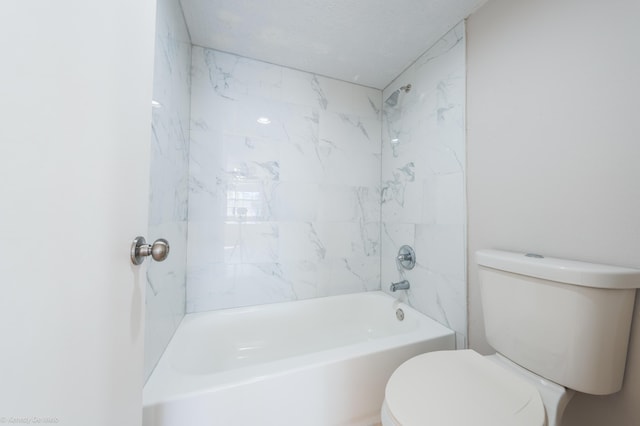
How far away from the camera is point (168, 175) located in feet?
3.41

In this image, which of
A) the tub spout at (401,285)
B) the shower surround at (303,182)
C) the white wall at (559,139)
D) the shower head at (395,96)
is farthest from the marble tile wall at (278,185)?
the white wall at (559,139)

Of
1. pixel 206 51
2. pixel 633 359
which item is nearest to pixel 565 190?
pixel 633 359

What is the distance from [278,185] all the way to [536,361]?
151cm

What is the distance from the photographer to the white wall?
68 cm

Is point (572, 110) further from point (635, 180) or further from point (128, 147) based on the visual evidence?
point (128, 147)

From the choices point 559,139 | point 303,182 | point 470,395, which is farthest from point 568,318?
point 303,182

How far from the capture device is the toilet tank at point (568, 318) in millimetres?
632

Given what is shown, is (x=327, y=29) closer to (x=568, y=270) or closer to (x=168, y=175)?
(x=168, y=175)

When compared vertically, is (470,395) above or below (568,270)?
below

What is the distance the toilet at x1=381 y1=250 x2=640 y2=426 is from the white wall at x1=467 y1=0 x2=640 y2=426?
10 cm

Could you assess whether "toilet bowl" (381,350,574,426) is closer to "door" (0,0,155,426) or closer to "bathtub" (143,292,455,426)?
"bathtub" (143,292,455,426)

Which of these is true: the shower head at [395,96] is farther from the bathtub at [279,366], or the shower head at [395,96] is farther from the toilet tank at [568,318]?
the bathtub at [279,366]

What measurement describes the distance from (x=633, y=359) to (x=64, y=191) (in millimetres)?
1413

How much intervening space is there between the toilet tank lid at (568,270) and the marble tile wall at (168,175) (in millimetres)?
1367
